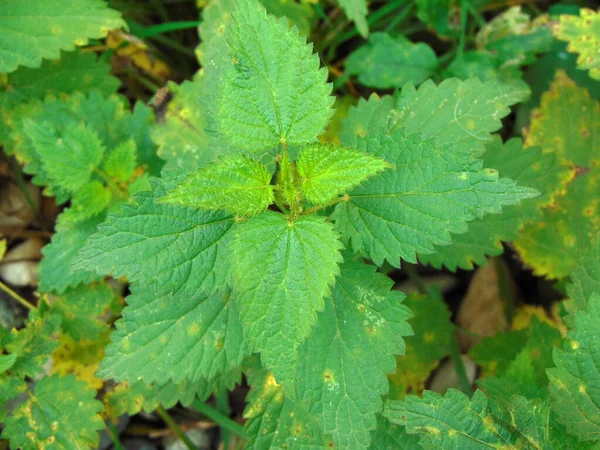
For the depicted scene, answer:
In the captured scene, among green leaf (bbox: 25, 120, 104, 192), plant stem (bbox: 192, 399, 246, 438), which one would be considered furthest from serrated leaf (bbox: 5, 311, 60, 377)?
plant stem (bbox: 192, 399, 246, 438)

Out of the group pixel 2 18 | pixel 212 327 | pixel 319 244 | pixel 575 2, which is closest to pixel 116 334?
pixel 212 327

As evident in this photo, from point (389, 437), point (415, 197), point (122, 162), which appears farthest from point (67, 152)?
point (389, 437)

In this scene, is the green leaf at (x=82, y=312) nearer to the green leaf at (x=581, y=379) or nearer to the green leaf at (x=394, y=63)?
the green leaf at (x=394, y=63)

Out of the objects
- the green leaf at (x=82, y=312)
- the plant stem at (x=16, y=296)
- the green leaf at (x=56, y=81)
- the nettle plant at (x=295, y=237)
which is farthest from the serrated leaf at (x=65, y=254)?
the green leaf at (x=56, y=81)

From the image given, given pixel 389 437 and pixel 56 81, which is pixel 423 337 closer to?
pixel 389 437

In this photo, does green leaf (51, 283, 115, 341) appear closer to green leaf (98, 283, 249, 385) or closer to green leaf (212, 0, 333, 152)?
green leaf (98, 283, 249, 385)

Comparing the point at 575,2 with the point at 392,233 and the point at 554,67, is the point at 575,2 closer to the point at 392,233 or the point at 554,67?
the point at 554,67
